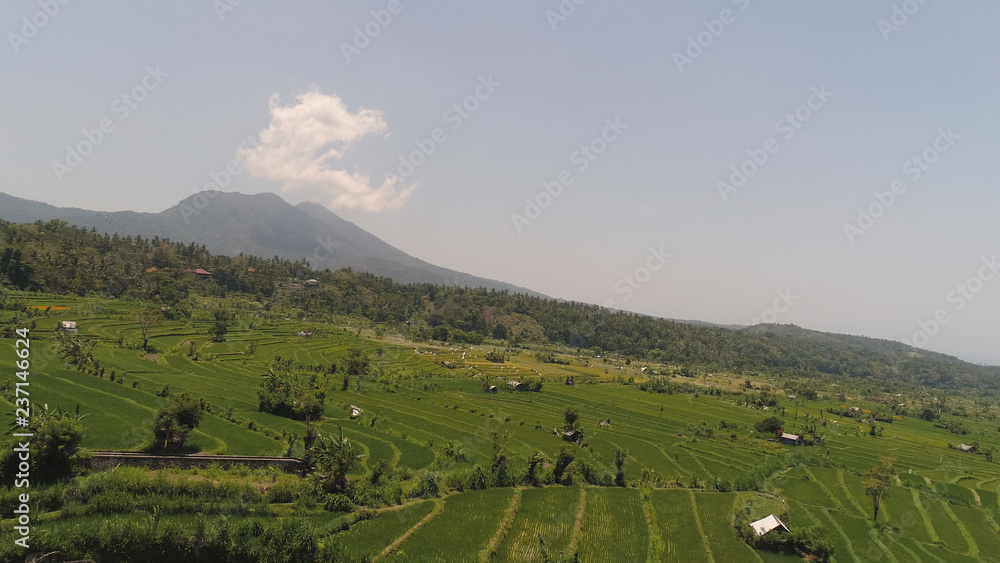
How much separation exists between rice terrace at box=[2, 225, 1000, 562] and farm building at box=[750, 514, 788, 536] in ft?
1.04

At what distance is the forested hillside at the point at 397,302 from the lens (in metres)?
87.3

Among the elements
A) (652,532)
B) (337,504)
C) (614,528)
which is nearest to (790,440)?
(652,532)

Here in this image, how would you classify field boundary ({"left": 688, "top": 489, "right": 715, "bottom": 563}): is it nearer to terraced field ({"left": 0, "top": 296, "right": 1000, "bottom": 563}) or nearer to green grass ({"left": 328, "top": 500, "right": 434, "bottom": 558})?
terraced field ({"left": 0, "top": 296, "right": 1000, "bottom": 563})

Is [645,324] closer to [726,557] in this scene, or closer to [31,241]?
[726,557]

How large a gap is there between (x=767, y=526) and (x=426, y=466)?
21.2m

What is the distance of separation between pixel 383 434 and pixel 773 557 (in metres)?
27.0

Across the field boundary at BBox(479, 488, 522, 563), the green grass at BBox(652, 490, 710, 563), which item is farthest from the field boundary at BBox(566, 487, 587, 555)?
the green grass at BBox(652, 490, 710, 563)

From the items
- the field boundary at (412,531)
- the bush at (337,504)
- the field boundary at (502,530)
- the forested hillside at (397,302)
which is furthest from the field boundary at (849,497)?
the forested hillside at (397,302)

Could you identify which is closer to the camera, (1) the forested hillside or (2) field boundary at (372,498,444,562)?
(2) field boundary at (372,498,444,562)

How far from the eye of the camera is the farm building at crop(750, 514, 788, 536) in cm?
2597

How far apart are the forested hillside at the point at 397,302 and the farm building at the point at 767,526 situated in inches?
3331

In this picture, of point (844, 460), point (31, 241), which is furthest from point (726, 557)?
point (31, 241)

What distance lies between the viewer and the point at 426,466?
1226 inches

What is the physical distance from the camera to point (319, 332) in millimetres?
86625
